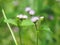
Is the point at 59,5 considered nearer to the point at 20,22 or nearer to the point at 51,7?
the point at 51,7

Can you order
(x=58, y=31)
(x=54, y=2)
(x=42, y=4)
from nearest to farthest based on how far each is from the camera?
(x=58, y=31) < (x=42, y=4) < (x=54, y=2)

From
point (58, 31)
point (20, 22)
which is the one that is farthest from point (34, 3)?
point (20, 22)

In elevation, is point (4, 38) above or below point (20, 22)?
below

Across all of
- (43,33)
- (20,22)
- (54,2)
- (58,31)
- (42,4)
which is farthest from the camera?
(54,2)

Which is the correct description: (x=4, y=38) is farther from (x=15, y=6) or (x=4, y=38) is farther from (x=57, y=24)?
(x=15, y=6)

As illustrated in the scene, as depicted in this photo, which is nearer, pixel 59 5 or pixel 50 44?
pixel 50 44

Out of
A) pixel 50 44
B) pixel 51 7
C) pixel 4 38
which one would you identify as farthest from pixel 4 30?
pixel 51 7
